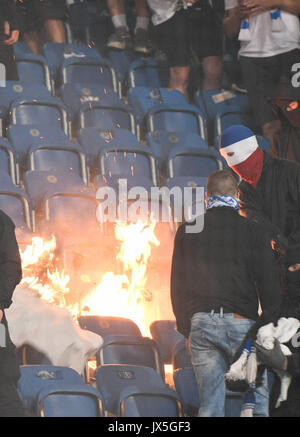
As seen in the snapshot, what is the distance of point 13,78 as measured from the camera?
8078 millimetres

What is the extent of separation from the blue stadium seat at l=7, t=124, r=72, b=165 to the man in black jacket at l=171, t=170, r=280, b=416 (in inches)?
108

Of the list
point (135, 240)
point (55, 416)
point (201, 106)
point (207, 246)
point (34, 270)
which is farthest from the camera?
point (201, 106)

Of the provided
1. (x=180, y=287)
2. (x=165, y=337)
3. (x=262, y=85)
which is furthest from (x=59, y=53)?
(x=180, y=287)

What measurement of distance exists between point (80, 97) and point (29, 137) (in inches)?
38.3

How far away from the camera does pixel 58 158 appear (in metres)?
7.26

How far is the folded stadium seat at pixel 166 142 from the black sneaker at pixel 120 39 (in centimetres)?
141

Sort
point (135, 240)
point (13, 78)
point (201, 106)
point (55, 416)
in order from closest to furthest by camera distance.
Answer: point (55, 416), point (135, 240), point (13, 78), point (201, 106)

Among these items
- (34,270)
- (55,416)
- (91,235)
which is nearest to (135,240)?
(91,235)

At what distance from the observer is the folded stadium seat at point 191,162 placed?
7621 mm

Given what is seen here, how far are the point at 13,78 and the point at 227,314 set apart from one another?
4.11 meters

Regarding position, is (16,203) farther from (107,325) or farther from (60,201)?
(107,325)

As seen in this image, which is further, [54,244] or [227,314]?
[54,244]

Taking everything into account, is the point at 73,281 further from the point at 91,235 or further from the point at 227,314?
the point at 227,314
